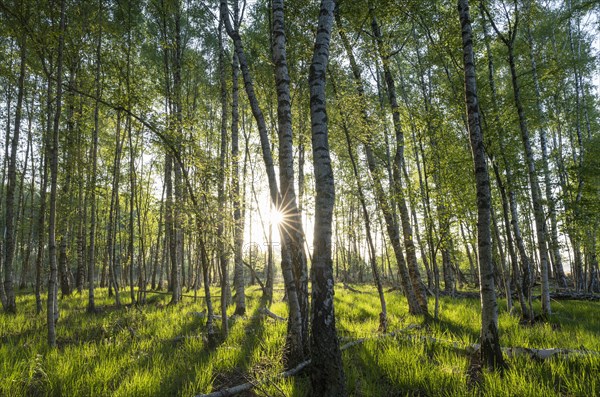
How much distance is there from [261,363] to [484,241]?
3.65m

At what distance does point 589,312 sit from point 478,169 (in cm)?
798

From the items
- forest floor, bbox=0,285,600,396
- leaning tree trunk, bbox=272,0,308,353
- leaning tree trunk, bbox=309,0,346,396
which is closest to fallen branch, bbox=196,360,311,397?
forest floor, bbox=0,285,600,396

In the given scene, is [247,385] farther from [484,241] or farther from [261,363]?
[484,241]

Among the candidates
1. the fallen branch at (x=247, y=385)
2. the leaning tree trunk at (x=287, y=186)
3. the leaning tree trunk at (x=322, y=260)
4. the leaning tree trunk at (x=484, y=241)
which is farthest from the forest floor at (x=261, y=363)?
the leaning tree trunk at (x=287, y=186)

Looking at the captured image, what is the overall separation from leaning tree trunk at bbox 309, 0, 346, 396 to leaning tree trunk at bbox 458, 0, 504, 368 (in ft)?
7.15

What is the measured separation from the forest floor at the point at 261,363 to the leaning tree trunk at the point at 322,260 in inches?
18.9

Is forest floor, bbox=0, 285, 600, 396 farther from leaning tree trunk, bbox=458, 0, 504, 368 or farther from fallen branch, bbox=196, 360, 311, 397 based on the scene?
leaning tree trunk, bbox=458, 0, 504, 368

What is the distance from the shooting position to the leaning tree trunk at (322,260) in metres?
3.25

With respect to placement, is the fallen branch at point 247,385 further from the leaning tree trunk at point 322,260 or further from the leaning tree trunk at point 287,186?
the leaning tree trunk at point 322,260

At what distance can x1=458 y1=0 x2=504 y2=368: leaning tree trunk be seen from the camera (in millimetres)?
4020

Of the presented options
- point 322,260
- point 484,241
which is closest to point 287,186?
point 322,260

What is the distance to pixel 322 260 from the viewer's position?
3516mm

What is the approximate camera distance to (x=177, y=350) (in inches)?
207

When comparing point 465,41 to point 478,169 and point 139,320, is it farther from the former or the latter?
point 139,320
